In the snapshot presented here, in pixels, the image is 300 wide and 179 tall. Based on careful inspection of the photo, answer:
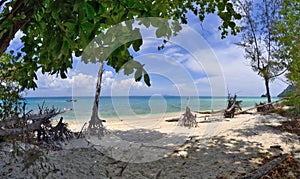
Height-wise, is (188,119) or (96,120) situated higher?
(96,120)

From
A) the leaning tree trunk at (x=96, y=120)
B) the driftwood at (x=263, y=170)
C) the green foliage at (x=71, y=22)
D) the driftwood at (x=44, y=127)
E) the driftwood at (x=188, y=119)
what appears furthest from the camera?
the driftwood at (x=188, y=119)

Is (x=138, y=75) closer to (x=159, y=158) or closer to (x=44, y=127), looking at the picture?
(x=159, y=158)

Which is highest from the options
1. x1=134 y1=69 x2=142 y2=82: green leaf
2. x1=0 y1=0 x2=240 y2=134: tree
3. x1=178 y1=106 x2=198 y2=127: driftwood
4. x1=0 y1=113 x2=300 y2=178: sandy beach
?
x1=0 y1=0 x2=240 y2=134: tree

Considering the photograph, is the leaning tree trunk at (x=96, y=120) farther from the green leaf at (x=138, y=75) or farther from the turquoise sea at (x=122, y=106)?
the green leaf at (x=138, y=75)

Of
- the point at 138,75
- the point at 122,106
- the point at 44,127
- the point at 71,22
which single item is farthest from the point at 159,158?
the point at 122,106

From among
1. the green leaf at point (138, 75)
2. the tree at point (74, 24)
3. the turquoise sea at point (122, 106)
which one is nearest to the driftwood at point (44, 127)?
the turquoise sea at point (122, 106)

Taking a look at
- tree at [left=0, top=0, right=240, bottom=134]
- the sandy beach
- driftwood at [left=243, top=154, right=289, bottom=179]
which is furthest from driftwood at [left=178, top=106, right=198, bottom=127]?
tree at [left=0, top=0, right=240, bottom=134]

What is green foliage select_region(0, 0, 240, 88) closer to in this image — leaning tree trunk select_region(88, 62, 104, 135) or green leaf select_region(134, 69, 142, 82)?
green leaf select_region(134, 69, 142, 82)

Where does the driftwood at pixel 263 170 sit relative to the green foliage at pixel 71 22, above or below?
below

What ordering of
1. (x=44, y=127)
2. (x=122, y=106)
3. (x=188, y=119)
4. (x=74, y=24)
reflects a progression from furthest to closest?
(x=122, y=106) < (x=188, y=119) < (x=44, y=127) < (x=74, y=24)

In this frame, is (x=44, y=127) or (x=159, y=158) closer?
(x=159, y=158)

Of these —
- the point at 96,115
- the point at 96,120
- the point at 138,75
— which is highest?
the point at 138,75

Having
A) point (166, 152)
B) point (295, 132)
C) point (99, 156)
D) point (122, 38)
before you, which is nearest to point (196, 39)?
point (122, 38)

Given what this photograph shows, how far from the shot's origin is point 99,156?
5836 millimetres
